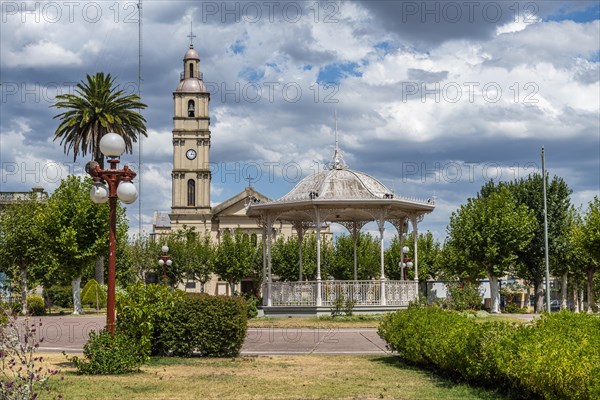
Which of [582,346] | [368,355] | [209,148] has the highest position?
[209,148]

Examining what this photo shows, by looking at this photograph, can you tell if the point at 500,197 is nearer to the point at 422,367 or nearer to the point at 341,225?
the point at 341,225

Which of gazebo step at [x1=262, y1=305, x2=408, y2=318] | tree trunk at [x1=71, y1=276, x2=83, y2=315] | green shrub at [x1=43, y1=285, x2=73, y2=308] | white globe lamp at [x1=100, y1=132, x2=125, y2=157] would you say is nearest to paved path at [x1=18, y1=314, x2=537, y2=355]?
gazebo step at [x1=262, y1=305, x2=408, y2=318]

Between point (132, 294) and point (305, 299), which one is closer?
point (132, 294)

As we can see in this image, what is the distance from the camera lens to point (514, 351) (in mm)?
10562

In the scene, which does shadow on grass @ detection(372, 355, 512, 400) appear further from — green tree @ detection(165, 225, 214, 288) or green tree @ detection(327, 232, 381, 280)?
green tree @ detection(165, 225, 214, 288)

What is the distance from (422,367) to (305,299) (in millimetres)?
18133

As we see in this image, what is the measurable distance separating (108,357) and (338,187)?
20.0m

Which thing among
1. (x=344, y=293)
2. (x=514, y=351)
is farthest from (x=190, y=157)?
(x=514, y=351)

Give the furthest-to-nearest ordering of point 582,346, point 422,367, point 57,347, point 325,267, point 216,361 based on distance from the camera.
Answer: point 325,267, point 57,347, point 216,361, point 422,367, point 582,346

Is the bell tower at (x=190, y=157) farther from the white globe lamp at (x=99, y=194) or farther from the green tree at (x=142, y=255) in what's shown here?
the white globe lamp at (x=99, y=194)

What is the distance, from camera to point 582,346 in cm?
927

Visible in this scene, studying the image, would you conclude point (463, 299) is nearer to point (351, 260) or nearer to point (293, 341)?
point (293, 341)

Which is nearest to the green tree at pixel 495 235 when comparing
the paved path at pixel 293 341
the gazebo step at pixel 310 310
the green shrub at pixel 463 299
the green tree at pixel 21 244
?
the green shrub at pixel 463 299

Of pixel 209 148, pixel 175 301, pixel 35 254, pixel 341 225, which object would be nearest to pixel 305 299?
pixel 341 225
